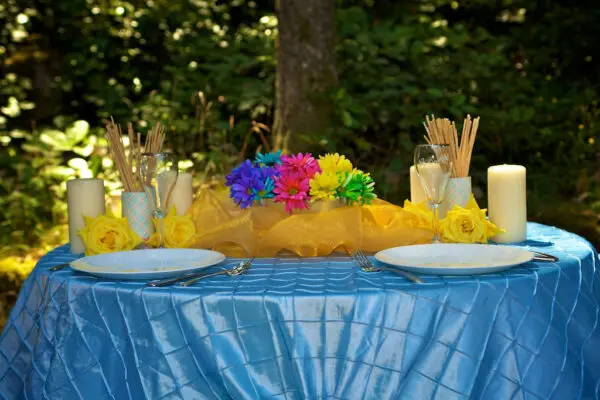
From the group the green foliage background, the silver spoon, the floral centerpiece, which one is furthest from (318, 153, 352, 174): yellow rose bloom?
the green foliage background

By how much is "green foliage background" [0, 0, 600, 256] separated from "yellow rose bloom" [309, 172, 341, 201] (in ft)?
8.55

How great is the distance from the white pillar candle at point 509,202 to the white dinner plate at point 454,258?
23 cm

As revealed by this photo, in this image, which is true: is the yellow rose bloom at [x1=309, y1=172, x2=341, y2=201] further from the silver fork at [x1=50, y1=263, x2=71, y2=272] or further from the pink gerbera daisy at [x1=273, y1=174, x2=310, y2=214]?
the silver fork at [x1=50, y1=263, x2=71, y2=272]

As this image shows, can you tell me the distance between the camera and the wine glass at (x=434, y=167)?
5.23ft

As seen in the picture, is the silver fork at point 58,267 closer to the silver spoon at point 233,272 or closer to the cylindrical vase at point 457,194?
the silver spoon at point 233,272

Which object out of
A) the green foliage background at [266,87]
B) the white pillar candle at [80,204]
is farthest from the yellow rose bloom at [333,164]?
the green foliage background at [266,87]

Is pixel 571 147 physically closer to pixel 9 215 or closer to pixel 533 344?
pixel 9 215

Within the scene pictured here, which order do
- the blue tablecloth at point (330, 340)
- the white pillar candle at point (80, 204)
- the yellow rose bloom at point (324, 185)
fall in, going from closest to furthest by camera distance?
the blue tablecloth at point (330, 340)
the yellow rose bloom at point (324, 185)
the white pillar candle at point (80, 204)

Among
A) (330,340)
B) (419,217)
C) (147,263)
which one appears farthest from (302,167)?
(330,340)

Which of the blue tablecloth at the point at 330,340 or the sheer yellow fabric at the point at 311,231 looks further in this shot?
the sheer yellow fabric at the point at 311,231

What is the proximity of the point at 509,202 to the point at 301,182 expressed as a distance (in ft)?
1.60

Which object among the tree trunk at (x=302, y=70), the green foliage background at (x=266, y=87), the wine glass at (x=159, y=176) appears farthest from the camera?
the green foliage background at (x=266, y=87)

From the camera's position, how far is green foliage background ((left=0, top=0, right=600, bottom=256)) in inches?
191

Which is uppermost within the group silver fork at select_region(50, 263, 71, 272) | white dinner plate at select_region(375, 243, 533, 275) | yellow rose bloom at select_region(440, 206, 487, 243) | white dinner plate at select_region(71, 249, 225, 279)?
yellow rose bloom at select_region(440, 206, 487, 243)
